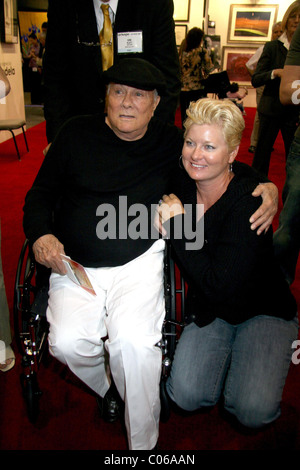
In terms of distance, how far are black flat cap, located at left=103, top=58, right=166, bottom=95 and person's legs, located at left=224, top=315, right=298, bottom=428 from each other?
1.08 m

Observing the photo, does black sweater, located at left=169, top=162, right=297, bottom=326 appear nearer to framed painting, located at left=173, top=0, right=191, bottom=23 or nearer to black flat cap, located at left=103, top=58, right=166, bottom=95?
black flat cap, located at left=103, top=58, right=166, bottom=95

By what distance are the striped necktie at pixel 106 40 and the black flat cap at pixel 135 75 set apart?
0.54 metres

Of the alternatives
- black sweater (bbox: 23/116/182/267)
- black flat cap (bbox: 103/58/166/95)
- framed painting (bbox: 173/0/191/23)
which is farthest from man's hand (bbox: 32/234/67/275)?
framed painting (bbox: 173/0/191/23)

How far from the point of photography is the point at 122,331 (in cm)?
132

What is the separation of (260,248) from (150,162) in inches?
24.8

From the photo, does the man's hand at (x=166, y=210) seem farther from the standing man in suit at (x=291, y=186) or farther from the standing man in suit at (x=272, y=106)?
the standing man in suit at (x=272, y=106)

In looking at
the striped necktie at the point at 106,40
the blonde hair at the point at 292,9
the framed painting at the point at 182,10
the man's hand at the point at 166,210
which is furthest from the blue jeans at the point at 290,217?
the framed painting at the point at 182,10

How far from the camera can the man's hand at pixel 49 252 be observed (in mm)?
1444

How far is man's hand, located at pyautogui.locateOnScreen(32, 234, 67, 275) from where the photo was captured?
1.44 meters

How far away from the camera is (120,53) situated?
1.98 metres

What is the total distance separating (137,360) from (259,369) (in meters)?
0.45

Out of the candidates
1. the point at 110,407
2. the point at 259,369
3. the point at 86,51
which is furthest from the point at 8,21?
the point at 259,369

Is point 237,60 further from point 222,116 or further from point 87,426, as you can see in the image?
point 87,426

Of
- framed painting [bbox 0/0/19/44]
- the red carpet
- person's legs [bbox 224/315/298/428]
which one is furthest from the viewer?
framed painting [bbox 0/0/19/44]
